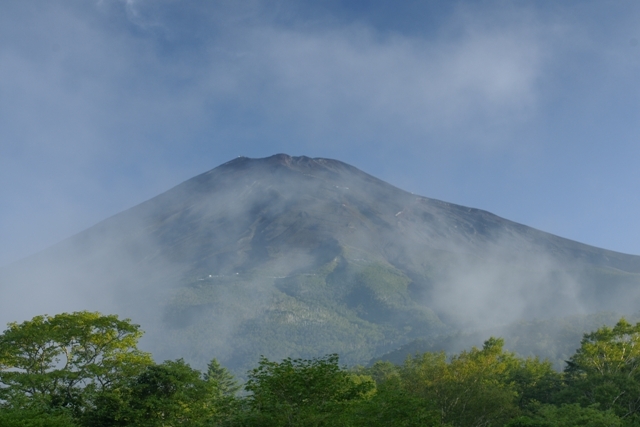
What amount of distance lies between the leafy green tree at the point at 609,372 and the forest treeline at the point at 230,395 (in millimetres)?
86

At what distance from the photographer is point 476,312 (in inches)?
7603

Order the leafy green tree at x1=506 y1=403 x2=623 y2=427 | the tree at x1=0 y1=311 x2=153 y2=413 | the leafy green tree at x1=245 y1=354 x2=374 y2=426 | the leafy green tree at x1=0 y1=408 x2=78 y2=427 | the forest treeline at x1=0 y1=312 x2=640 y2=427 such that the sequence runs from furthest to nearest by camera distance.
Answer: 1. the tree at x1=0 y1=311 x2=153 y2=413
2. the leafy green tree at x1=506 y1=403 x2=623 y2=427
3. the forest treeline at x1=0 y1=312 x2=640 y2=427
4. the leafy green tree at x1=245 y1=354 x2=374 y2=426
5. the leafy green tree at x1=0 y1=408 x2=78 y2=427

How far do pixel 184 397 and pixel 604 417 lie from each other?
55.8 feet

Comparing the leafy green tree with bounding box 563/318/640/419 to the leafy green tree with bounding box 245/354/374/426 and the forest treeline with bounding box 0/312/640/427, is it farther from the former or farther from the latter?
the leafy green tree with bounding box 245/354/374/426

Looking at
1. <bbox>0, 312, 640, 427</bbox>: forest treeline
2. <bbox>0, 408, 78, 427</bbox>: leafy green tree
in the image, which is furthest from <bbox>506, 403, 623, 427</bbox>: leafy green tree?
<bbox>0, 408, 78, 427</bbox>: leafy green tree

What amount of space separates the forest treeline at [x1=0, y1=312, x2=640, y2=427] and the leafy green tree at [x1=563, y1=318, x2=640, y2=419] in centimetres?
9

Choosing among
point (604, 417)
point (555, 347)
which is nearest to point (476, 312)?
point (555, 347)

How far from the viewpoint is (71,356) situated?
89.1 feet

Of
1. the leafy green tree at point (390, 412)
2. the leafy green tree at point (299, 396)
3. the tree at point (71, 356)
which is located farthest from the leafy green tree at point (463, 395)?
the tree at point (71, 356)

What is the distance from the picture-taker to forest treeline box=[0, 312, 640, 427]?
1942 centimetres

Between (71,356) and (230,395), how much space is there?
8450 millimetres

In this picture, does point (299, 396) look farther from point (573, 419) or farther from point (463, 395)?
point (463, 395)

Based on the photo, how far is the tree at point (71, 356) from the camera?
2434 centimetres

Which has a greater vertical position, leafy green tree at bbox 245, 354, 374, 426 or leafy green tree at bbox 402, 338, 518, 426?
leafy green tree at bbox 245, 354, 374, 426
